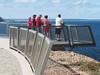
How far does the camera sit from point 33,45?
1572cm

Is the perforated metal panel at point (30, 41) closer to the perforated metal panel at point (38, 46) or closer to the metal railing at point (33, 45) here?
the metal railing at point (33, 45)

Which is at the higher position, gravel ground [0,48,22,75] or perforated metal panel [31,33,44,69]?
perforated metal panel [31,33,44,69]

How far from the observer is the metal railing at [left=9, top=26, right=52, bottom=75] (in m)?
12.2

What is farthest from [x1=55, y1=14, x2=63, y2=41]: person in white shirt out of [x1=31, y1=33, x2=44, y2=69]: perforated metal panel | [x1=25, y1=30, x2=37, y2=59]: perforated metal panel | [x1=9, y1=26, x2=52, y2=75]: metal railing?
[x1=31, y1=33, x2=44, y2=69]: perforated metal panel

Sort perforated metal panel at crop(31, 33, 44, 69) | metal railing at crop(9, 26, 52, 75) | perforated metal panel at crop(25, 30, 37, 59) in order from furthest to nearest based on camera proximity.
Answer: perforated metal panel at crop(25, 30, 37, 59) < perforated metal panel at crop(31, 33, 44, 69) < metal railing at crop(9, 26, 52, 75)

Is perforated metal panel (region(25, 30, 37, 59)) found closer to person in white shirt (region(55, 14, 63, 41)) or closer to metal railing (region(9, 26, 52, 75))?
metal railing (region(9, 26, 52, 75))

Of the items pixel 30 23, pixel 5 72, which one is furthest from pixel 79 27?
pixel 5 72

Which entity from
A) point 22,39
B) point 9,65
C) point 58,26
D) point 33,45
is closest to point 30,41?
point 9,65

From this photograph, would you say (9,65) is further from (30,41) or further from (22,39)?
(22,39)

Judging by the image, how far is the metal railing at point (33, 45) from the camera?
12.2m

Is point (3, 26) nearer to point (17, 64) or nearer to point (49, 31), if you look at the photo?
point (49, 31)

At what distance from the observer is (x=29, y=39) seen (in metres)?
17.4

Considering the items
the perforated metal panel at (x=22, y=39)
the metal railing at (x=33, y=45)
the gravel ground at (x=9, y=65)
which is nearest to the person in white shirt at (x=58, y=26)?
the metal railing at (x=33, y=45)

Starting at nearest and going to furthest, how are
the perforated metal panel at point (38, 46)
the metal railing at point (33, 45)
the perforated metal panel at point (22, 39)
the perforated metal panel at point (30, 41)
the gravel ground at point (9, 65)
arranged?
the metal railing at point (33, 45) < the perforated metal panel at point (38, 46) < the gravel ground at point (9, 65) < the perforated metal panel at point (30, 41) < the perforated metal panel at point (22, 39)
